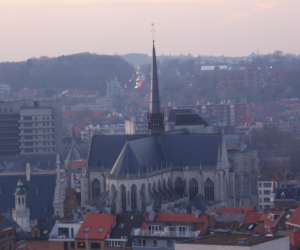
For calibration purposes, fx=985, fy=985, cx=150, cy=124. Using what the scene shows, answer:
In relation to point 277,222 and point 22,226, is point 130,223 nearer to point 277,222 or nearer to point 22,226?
point 277,222

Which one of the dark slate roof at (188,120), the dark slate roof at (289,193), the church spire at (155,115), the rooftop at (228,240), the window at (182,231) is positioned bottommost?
the dark slate roof at (289,193)

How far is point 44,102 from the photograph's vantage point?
14988 cm

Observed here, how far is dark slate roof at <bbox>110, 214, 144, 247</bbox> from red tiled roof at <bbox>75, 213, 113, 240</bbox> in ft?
1.74

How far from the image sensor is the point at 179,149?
89.2m

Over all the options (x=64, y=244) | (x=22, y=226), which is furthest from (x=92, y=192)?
(x=64, y=244)

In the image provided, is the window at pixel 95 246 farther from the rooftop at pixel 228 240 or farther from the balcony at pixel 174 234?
the rooftop at pixel 228 240

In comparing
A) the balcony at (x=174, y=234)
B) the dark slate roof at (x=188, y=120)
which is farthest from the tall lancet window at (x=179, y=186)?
the balcony at (x=174, y=234)

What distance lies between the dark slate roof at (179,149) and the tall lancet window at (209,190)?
160cm

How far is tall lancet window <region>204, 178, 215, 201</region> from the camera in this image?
8731 centimetres

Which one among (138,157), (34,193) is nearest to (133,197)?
(138,157)

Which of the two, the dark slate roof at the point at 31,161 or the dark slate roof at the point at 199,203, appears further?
the dark slate roof at the point at 31,161

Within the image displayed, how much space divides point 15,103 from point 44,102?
15.7 feet

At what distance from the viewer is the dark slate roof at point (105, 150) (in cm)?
8750

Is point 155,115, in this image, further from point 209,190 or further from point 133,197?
point 133,197
